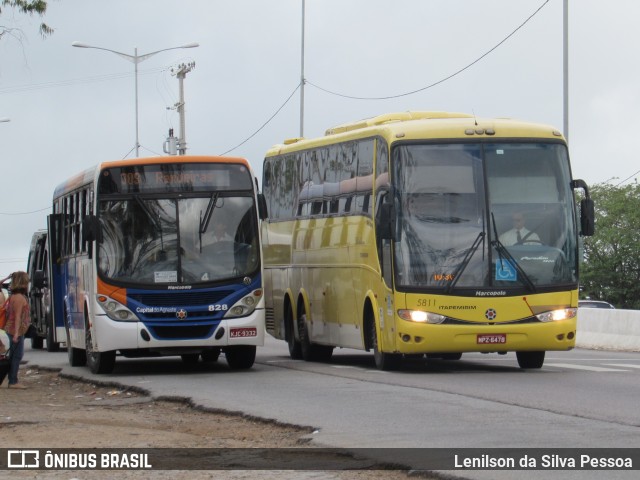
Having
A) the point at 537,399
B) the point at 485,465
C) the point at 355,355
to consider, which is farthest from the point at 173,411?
the point at 355,355

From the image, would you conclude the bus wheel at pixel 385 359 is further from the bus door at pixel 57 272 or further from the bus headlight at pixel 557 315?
the bus door at pixel 57 272

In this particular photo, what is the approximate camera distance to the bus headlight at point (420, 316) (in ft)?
65.0

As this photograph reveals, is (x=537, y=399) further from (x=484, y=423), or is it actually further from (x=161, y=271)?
(x=161, y=271)

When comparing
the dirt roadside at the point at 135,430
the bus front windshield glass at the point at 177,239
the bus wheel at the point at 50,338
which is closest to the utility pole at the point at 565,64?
the bus wheel at the point at 50,338

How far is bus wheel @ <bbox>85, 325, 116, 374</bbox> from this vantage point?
22.0 metres

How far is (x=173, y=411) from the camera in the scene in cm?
1609

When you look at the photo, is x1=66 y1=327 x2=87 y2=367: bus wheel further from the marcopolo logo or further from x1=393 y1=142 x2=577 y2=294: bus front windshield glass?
the marcopolo logo

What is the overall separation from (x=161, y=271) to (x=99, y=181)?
1678mm

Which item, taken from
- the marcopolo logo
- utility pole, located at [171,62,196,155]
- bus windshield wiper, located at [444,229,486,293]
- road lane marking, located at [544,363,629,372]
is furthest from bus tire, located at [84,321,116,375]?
utility pole, located at [171,62,196,155]

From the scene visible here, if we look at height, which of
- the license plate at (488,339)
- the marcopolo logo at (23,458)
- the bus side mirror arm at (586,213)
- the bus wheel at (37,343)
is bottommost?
the bus wheel at (37,343)

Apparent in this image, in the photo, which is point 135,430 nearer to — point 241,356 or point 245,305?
point 245,305

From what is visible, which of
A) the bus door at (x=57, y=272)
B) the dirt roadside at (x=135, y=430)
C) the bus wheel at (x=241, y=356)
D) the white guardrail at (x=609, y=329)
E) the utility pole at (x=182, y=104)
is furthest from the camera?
the utility pole at (x=182, y=104)

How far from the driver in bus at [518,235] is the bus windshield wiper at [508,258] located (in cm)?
A: 7

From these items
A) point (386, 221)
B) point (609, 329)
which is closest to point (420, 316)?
point (386, 221)
